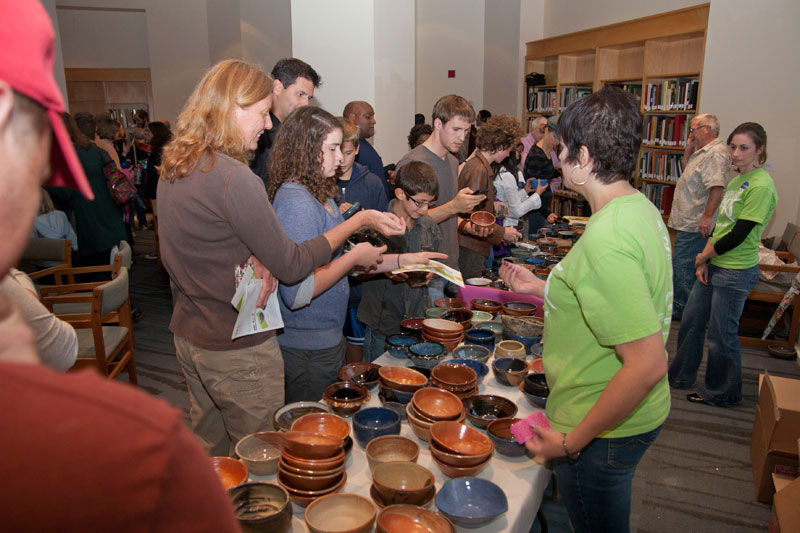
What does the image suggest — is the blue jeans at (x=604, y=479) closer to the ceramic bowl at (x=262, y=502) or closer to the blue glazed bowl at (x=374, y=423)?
the blue glazed bowl at (x=374, y=423)

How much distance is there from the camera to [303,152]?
1827mm

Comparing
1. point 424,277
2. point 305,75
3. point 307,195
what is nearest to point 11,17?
point 307,195

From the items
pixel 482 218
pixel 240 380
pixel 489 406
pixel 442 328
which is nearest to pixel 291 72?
pixel 482 218

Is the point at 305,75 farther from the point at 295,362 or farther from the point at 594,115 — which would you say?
the point at 594,115

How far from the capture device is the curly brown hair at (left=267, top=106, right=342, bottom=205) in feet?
5.99

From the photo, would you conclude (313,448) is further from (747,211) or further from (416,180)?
(747,211)

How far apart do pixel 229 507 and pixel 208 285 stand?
47.4 inches

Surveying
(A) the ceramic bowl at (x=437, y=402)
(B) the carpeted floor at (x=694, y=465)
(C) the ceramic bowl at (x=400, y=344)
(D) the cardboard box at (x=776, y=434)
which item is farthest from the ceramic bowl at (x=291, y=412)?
(D) the cardboard box at (x=776, y=434)

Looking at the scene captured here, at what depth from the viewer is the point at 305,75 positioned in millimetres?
2875

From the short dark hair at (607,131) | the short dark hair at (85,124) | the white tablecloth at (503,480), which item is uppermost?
the short dark hair at (85,124)

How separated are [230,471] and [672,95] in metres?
6.66

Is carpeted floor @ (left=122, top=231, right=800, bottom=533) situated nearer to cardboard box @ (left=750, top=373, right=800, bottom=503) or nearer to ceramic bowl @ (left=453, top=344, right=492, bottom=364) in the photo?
cardboard box @ (left=750, top=373, right=800, bottom=503)

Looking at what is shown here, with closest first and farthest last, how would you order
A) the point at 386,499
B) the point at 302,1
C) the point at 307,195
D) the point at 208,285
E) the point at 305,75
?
the point at 386,499, the point at 208,285, the point at 307,195, the point at 305,75, the point at 302,1

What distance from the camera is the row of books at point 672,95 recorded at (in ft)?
19.6
